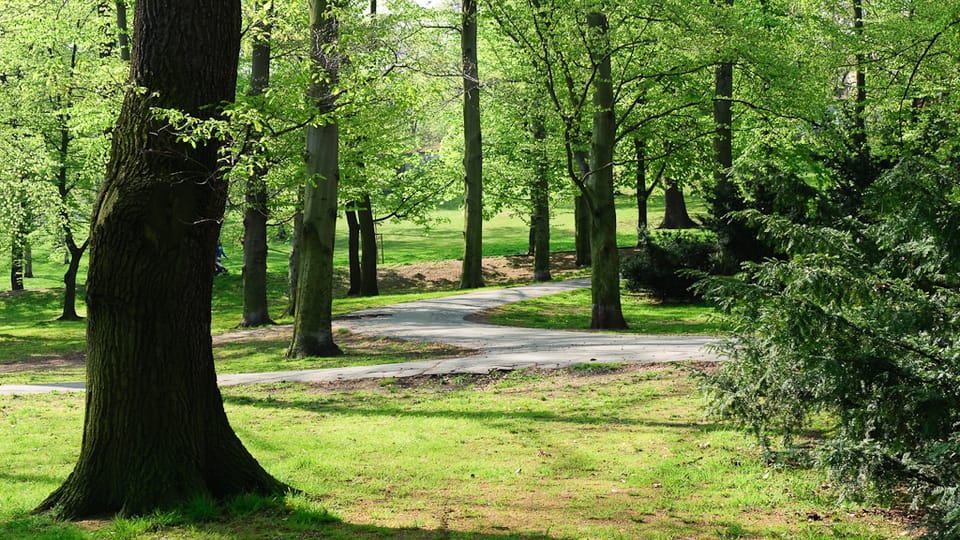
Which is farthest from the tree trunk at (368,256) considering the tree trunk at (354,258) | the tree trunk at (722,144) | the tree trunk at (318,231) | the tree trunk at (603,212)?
the tree trunk at (318,231)

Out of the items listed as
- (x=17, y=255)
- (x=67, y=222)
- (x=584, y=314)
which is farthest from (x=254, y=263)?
(x=17, y=255)

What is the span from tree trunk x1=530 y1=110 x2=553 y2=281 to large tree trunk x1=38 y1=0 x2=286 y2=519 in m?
26.1

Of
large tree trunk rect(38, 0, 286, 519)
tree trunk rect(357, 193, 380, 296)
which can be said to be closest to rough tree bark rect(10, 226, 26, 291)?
tree trunk rect(357, 193, 380, 296)

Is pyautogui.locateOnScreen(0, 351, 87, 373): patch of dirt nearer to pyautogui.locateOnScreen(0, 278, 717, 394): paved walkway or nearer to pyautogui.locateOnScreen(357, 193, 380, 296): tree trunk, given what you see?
pyautogui.locateOnScreen(0, 278, 717, 394): paved walkway

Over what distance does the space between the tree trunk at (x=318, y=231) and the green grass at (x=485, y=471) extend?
13.8 feet

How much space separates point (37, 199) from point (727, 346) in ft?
82.6

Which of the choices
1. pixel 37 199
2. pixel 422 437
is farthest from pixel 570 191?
pixel 422 437

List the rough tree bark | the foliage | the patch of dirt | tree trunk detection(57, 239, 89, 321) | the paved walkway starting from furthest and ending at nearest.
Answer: tree trunk detection(57, 239, 89, 321)
the rough tree bark
the patch of dirt
the paved walkway
the foliage

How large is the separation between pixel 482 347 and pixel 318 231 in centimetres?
385

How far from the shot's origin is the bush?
23.3 meters

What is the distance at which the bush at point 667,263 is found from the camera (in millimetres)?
23328

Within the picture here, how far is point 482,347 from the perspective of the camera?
655 inches

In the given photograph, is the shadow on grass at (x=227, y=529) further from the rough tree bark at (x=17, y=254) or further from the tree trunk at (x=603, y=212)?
the rough tree bark at (x=17, y=254)

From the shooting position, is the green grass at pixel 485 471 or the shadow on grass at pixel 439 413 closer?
the green grass at pixel 485 471
